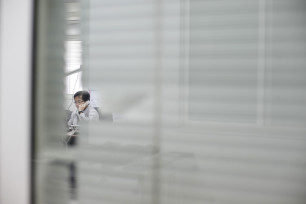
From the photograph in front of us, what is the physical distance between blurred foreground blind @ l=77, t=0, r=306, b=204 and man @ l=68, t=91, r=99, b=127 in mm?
61

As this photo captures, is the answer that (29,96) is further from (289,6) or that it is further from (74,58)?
(289,6)

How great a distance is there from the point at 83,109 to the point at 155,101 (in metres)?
0.40

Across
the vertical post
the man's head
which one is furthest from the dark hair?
the vertical post

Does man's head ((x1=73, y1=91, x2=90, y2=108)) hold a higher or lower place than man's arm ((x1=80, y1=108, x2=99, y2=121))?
higher

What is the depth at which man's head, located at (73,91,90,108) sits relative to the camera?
1.95m

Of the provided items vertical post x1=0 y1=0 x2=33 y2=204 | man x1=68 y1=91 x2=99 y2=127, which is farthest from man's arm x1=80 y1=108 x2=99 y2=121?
vertical post x1=0 y1=0 x2=33 y2=204

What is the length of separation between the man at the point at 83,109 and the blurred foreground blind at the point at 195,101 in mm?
61

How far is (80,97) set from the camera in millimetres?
1972

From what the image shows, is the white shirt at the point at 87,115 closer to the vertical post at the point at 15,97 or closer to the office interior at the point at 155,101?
the office interior at the point at 155,101

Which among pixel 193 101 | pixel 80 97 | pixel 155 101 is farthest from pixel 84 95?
pixel 193 101

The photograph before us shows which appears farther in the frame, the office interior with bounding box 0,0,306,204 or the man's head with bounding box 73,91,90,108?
the man's head with bounding box 73,91,90,108

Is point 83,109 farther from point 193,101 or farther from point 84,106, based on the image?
point 193,101

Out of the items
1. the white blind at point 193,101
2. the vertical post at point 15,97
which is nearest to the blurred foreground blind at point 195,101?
the white blind at point 193,101

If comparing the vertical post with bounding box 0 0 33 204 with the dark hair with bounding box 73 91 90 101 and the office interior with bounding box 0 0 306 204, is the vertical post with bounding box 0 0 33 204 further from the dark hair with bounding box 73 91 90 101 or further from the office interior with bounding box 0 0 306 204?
the dark hair with bounding box 73 91 90 101
